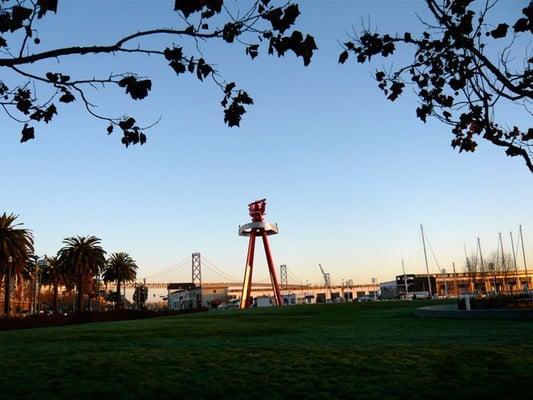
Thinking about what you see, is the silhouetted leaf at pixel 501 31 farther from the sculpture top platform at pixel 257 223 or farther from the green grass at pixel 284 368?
the sculpture top platform at pixel 257 223

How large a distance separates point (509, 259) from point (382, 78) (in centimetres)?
9568

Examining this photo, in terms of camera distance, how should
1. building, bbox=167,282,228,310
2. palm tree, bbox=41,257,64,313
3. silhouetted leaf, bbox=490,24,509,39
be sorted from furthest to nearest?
building, bbox=167,282,228,310
palm tree, bbox=41,257,64,313
silhouetted leaf, bbox=490,24,509,39

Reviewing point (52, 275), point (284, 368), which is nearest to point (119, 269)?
point (52, 275)

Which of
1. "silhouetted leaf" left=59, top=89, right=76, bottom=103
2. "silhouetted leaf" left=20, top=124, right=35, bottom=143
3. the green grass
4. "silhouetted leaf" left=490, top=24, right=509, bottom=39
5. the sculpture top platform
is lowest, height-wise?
the green grass

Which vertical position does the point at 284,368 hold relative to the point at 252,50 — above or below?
below

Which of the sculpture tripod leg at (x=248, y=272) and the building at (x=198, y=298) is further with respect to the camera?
the building at (x=198, y=298)

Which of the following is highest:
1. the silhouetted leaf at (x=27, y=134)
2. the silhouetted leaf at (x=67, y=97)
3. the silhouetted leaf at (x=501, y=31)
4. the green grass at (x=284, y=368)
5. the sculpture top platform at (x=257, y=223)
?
the sculpture top platform at (x=257, y=223)

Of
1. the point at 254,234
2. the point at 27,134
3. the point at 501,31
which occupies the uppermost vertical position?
the point at 254,234

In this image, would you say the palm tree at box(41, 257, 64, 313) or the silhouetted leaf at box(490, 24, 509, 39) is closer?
the silhouetted leaf at box(490, 24, 509, 39)

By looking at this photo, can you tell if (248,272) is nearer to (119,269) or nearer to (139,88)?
(119,269)

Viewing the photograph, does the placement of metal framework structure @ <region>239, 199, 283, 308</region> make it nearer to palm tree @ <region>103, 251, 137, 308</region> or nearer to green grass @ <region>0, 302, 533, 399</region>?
palm tree @ <region>103, 251, 137, 308</region>

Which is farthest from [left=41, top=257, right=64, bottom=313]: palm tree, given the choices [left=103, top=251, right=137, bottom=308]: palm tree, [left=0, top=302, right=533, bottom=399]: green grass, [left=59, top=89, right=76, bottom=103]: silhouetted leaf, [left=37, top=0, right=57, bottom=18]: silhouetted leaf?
[left=37, top=0, right=57, bottom=18]: silhouetted leaf

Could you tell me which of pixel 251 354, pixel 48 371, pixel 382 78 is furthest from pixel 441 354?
pixel 48 371

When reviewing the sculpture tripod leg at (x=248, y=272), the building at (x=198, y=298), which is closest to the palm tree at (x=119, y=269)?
the sculpture tripod leg at (x=248, y=272)
